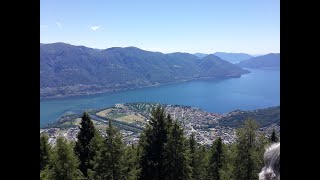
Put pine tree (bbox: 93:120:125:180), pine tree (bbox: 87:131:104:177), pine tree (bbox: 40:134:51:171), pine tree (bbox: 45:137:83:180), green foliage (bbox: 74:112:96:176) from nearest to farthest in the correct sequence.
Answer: pine tree (bbox: 45:137:83:180) < pine tree (bbox: 93:120:125:180) < pine tree (bbox: 87:131:104:177) < pine tree (bbox: 40:134:51:171) < green foliage (bbox: 74:112:96:176)

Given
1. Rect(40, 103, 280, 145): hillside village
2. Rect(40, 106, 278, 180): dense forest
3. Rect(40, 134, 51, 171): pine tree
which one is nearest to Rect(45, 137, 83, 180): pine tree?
Rect(40, 106, 278, 180): dense forest

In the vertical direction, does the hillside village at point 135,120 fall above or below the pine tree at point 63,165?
below

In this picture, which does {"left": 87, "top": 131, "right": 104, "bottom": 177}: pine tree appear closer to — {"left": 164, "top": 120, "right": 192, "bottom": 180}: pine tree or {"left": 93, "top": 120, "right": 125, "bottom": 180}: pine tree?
{"left": 93, "top": 120, "right": 125, "bottom": 180}: pine tree

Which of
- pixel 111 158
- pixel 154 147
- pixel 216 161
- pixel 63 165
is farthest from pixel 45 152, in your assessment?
pixel 216 161

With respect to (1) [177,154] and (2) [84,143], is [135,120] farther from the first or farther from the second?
(1) [177,154]

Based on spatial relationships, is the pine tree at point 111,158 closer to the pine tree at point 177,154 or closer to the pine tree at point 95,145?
the pine tree at point 95,145

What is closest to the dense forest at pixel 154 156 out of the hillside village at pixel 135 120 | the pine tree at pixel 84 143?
the pine tree at pixel 84 143

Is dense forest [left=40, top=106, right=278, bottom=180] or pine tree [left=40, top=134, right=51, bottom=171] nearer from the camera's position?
dense forest [left=40, top=106, right=278, bottom=180]
